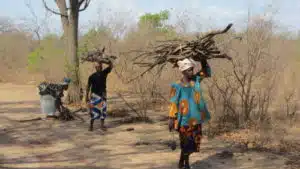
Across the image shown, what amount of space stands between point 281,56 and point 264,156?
152 inches

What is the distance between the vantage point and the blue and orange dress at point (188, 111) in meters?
4.89

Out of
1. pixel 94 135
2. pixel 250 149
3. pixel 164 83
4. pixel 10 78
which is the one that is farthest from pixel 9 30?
pixel 250 149

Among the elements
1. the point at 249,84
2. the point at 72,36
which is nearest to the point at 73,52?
the point at 72,36

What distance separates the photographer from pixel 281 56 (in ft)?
29.7

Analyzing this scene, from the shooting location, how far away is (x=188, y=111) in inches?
192

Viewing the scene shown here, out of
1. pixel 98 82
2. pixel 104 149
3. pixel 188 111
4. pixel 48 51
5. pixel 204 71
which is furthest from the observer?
pixel 48 51

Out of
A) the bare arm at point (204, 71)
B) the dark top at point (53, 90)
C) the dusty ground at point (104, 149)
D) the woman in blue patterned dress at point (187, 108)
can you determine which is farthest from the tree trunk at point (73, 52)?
the woman in blue patterned dress at point (187, 108)

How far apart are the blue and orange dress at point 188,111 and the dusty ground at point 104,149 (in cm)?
60

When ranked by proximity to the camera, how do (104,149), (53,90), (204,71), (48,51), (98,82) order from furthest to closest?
(48,51) < (53,90) < (98,82) < (104,149) < (204,71)

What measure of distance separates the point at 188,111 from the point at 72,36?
25.1ft

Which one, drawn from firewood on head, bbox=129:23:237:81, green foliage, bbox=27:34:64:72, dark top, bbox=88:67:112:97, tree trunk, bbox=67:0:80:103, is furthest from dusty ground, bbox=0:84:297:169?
green foliage, bbox=27:34:64:72

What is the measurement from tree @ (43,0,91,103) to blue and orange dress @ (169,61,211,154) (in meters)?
6.99

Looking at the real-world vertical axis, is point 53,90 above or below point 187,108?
above

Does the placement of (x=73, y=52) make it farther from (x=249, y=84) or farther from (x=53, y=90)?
(x=249, y=84)
